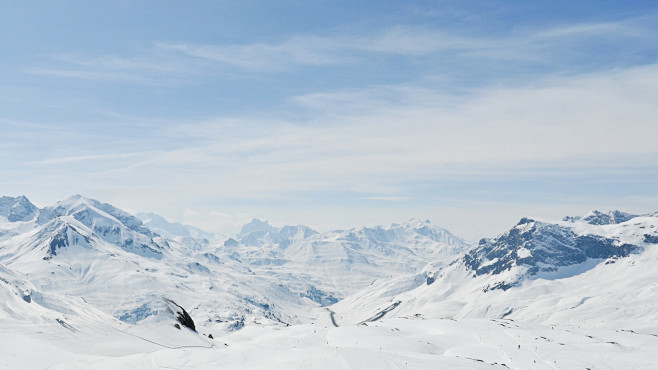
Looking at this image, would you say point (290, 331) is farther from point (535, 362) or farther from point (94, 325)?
point (94, 325)

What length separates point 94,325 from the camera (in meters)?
58.1

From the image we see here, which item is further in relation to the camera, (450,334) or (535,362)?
(450,334)

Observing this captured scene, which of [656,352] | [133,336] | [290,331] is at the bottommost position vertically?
[290,331]

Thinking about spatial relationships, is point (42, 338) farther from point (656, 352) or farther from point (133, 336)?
point (656, 352)

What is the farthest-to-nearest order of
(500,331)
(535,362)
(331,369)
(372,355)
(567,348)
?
(500,331), (567,348), (535,362), (372,355), (331,369)

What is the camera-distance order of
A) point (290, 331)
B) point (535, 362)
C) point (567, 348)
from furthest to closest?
point (290, 331) < point (567, 348) < point (535, 362)

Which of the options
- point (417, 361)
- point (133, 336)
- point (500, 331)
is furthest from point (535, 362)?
point (133, 336)

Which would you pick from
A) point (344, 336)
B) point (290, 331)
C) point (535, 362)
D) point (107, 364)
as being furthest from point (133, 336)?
point (290, 331)

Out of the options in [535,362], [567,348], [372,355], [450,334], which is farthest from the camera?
[450,334]

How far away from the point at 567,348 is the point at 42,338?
102 m

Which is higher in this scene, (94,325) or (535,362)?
(94,325)

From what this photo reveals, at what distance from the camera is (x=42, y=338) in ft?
164

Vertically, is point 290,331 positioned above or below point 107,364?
below

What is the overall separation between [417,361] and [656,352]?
3129 inches
